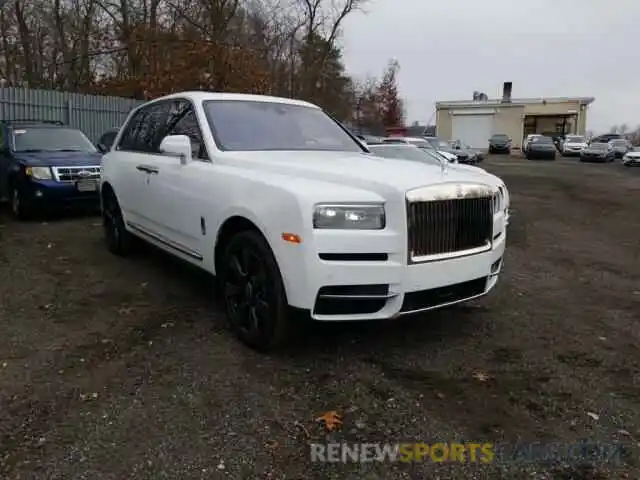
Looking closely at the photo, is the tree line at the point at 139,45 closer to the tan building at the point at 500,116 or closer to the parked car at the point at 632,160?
the parked car at the point at 632,160

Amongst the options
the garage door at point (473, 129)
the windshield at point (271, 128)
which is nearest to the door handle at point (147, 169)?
the windshield at point (271, 128)

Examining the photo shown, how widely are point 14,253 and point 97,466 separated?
4971mm

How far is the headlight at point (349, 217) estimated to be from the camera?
3195mm

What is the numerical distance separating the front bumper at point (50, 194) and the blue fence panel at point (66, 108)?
5.13 meters

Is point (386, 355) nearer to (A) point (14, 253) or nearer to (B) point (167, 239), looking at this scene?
(B) point (167, 239)

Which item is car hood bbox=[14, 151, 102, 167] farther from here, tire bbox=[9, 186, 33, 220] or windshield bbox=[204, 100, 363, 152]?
windshield bbox=[204, 100, 363, 152]

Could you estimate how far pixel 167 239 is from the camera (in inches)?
192

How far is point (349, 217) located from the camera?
10.6 feet

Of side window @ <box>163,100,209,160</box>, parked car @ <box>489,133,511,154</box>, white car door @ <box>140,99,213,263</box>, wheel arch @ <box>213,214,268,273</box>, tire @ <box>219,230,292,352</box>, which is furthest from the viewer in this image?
parked car @ <box>489,133,511,154</box>

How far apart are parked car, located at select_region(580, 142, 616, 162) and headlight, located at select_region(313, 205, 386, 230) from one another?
35552mm

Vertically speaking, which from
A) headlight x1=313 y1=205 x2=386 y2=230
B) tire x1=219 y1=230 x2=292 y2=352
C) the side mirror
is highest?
the side mirror

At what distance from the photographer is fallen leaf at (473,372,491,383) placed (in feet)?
11.2

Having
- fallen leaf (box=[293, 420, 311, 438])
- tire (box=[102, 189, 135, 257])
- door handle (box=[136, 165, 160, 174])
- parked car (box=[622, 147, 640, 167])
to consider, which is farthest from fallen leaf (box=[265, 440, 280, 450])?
parked car (box=[622, 147, 640, 167])

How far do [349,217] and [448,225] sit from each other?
2.22 ft
